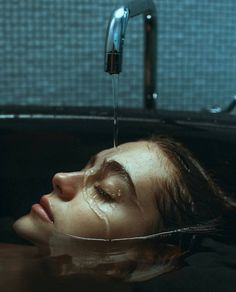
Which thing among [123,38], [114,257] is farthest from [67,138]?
[114,257]

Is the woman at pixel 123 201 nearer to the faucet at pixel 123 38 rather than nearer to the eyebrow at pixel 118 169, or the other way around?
the eyebrow at pixel 118 169

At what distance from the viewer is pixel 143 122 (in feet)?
4.28

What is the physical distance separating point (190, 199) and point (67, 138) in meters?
0.46

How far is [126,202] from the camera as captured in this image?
2.94ft

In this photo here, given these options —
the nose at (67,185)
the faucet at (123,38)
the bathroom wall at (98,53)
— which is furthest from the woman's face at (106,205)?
the bathroom wall at (98,53)

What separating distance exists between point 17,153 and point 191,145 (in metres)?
0.36

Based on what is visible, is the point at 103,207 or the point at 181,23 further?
the point at 181,23

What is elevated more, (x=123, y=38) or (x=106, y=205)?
(x=123, y=38)

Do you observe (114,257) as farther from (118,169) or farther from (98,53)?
(98,53)

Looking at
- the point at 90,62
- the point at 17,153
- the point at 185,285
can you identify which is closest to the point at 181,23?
the point at 90,62

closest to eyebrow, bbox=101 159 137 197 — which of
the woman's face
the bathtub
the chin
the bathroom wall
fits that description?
the woman's face

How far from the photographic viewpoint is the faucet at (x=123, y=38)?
0.95m

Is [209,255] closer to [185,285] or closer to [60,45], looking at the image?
[185,285]

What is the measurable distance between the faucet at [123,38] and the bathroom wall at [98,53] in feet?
0.96
